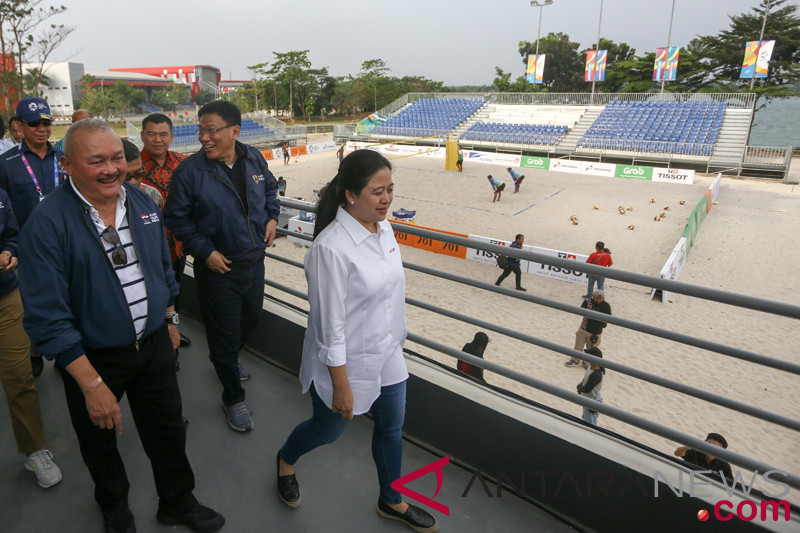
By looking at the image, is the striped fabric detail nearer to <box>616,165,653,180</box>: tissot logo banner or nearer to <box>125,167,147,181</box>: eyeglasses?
<box>125,167,147,181</box>: eyeglasses

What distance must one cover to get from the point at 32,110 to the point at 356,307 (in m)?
2.89

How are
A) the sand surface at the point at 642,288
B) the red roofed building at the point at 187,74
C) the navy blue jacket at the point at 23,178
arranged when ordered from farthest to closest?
the red roofed building at the point at 187,74 < the sand surface at the point at 642,288 < the navy blue jacket at the point at 23,178

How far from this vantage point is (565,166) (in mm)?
27906

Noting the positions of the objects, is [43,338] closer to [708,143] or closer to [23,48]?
[23,48]

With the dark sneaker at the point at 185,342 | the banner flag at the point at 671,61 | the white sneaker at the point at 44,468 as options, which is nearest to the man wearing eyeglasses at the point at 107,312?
the white sneaker at the point at 44,468

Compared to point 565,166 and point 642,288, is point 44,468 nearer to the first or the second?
point 642,288

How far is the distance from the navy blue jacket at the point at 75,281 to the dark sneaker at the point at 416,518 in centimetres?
130

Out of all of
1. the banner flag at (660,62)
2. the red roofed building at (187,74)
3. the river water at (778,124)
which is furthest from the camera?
the red roofed building at (187,74)

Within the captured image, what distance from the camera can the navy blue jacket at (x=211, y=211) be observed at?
2.47m

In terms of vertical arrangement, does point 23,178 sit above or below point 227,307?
above

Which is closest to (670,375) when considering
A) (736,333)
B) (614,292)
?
(736,333)

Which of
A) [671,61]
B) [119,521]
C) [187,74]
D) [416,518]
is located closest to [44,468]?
[119,521]

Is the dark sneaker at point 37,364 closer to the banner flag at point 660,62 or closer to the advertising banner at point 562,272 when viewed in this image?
the advertising banner at point 562,272

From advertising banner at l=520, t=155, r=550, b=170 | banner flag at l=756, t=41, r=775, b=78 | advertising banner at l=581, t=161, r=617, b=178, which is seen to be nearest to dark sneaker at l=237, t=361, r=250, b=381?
advertising banner at l=581, t=161, r=617, b=178
